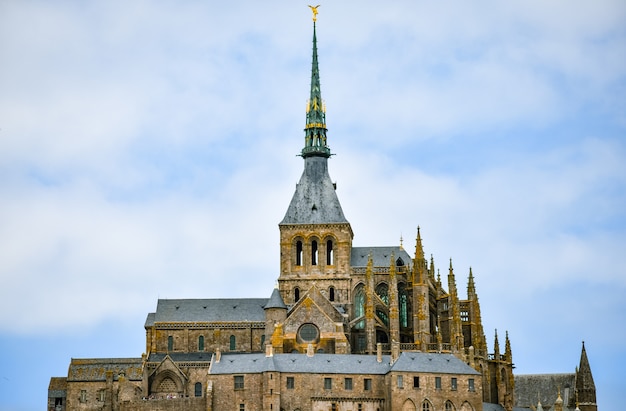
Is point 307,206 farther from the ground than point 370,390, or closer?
farther from the ground

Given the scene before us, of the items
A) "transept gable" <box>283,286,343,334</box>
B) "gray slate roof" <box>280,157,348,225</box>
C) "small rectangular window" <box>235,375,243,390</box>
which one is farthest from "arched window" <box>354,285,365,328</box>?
"small rectangular window" <box>235,375,243,390</box>

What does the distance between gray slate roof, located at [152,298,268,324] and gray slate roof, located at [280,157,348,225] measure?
28.0ft

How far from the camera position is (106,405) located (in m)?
110

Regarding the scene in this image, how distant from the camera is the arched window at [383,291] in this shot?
121312 millimetres

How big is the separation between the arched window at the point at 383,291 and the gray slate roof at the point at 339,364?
45.5 ft

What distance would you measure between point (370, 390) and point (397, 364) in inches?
125

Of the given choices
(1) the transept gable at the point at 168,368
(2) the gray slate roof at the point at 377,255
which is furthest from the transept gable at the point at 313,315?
(1) the transept gable at the point at 168,368

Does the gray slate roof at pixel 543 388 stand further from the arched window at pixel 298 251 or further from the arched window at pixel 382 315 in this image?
the arched window at pixel 298 251

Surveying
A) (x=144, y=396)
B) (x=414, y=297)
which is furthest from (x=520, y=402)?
(x=144, y=396)

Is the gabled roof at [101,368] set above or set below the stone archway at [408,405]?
above

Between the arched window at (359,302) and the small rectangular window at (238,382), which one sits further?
the arched window at (359,302)

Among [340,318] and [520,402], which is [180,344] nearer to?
[340,318]

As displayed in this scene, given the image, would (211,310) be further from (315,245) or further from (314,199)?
(314,199)

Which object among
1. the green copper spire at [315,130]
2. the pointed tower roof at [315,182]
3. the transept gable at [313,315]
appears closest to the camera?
the transept gable at [313,315]
